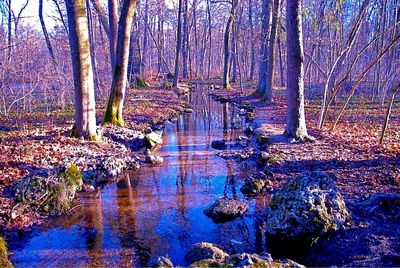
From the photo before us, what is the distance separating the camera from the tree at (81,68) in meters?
11.5

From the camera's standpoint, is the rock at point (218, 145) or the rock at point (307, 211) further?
the rock at point (218, 145)

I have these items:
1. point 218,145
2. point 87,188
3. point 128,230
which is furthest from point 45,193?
point 218,145

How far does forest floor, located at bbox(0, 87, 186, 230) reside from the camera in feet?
25.3

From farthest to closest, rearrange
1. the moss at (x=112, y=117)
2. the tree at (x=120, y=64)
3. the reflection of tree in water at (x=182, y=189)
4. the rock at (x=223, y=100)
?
the rock at (x=223, y=100), the moss at (x=112, y=117), the tree at (x=120, y=64), the reflection of tree in water at (x=182, y=189)

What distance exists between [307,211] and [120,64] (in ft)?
Result: 36.1

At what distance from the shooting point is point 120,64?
1502 cm

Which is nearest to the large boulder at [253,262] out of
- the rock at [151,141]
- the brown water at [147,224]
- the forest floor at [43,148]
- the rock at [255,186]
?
the brown water at [147,224]

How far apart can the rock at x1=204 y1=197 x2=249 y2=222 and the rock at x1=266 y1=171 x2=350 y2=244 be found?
1.00 metres

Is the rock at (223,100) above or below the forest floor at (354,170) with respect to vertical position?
above

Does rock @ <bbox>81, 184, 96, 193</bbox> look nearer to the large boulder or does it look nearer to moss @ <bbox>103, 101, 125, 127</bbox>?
the large boulder

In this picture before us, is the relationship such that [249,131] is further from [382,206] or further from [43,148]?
[382,206]

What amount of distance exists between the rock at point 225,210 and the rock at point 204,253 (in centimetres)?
159

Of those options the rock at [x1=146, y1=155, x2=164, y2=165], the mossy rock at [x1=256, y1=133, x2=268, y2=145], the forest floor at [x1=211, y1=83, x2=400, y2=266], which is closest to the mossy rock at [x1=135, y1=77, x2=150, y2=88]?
the forest floor at [x1=211, y1=83, x2=400, y2=266]

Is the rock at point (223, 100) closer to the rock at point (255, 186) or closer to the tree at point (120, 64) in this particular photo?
the tree at point (120, 64)
